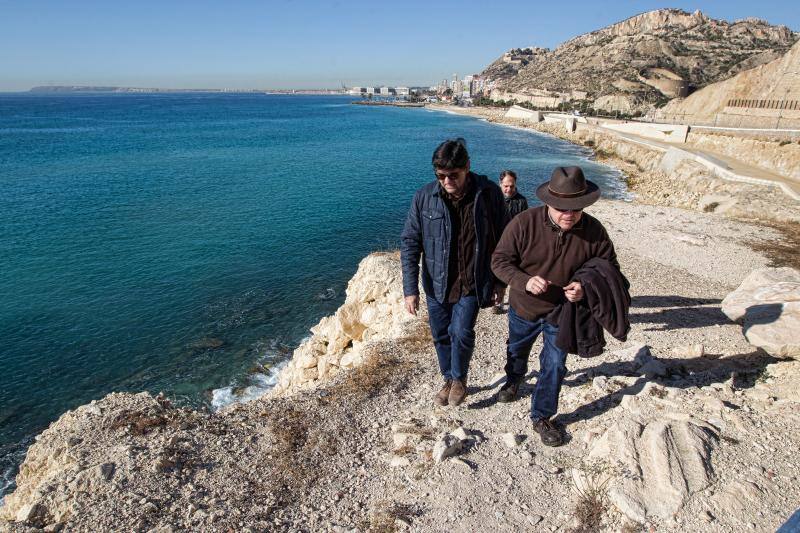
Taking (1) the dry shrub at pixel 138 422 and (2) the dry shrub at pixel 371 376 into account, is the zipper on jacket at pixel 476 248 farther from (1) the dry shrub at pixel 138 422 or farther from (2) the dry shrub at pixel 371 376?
(1) the dry shrub at pixel 138 422

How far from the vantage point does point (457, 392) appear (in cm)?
511

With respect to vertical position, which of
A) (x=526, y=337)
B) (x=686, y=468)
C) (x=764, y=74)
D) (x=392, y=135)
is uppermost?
(x=764, y=74)

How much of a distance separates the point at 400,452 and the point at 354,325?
6507 mm

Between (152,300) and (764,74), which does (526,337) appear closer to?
(152,300)

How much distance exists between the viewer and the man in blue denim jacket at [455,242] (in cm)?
416

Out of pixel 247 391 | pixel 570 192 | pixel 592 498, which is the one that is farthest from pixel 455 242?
pixel 247 391

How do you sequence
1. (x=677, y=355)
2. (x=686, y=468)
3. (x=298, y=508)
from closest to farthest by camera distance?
(x=686, y=468)
(x=298, y=508)
(x=677, y=355)

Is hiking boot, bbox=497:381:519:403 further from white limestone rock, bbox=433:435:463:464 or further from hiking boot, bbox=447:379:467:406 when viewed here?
white limestone rock, bbox=433:435:463:464

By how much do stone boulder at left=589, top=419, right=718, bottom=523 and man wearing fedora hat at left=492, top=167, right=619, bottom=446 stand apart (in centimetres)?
63

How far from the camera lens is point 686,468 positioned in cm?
362

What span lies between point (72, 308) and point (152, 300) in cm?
230

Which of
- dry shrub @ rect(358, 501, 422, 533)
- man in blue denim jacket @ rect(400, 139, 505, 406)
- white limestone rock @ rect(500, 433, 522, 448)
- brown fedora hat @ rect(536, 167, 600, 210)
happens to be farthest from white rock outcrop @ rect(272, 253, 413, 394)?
brown fedora hat @ rect(536, 167, 600, 210)

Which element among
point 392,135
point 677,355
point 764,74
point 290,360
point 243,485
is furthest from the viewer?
point 392,135

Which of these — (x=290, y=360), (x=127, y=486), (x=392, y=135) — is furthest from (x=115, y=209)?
(x=392, y=135)
